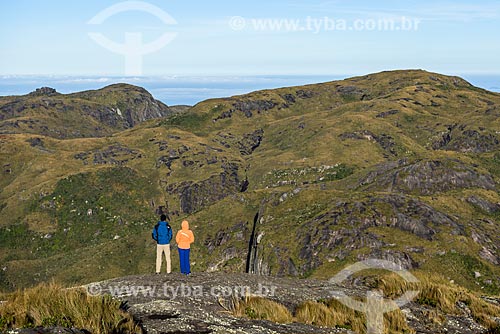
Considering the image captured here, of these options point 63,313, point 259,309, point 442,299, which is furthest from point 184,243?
point 442,299

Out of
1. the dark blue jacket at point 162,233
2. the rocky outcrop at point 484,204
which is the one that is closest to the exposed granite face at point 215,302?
the dark blue jacket at point 162,233

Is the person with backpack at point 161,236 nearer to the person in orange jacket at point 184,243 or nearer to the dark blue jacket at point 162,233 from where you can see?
the dark blue jacket at point 162,233

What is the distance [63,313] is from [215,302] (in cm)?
624

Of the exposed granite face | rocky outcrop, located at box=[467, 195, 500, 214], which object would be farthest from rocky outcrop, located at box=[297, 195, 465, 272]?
the exposed granite face

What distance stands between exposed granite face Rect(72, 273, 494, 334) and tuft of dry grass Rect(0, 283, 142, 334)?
48.5 inches

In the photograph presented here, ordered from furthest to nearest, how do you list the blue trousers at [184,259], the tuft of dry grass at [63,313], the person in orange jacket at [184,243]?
the blue trousers at [184,259] → the person in orange jacket at [184,243] → the tuft of dry grass at [63,313]

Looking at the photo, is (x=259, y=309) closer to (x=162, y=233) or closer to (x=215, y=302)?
(x=215, y=302)

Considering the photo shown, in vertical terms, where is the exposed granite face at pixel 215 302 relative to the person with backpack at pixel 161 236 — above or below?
below

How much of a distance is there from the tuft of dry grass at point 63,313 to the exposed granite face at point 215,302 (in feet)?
4.04

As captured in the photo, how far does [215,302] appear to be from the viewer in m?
16.4

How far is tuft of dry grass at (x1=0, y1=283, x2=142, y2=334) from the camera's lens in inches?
453

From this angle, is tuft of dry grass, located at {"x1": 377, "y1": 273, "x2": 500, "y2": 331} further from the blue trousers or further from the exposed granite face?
the blue trousers

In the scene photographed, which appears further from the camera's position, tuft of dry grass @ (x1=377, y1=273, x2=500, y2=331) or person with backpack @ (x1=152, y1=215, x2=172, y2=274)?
person with backpack @ (x1=152, y1=215, x2=172, y2=274)

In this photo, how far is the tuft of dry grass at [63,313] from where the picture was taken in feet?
37.7
